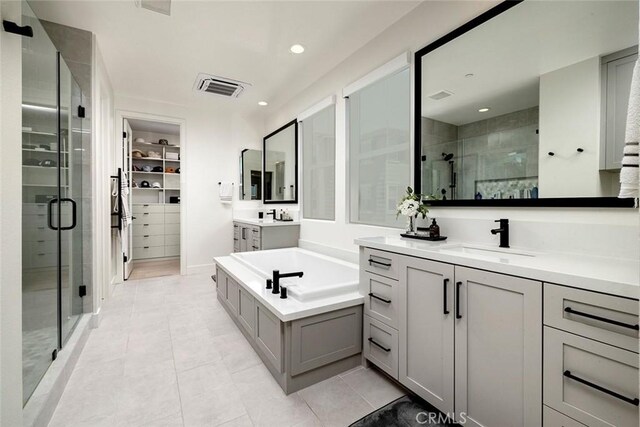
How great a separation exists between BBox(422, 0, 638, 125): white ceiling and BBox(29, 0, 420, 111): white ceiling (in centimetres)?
68

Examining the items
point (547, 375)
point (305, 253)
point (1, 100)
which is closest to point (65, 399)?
point (1, 100)

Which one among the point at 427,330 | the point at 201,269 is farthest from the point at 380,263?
the point at 201,269

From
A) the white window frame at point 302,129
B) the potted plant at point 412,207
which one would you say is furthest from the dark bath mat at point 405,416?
the white window frame at point 302,129

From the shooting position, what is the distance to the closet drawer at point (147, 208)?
552 centimetres

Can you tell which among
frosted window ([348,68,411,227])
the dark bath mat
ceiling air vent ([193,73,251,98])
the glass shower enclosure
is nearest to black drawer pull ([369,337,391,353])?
the dark bath mat

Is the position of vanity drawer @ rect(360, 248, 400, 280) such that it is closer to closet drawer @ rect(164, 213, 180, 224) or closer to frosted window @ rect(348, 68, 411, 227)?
frosted window @ rect(348, 68, 411, 227)

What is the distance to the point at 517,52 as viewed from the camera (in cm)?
167

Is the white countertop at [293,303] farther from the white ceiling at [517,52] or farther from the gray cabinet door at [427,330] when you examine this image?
the white ceiling at [517,52]

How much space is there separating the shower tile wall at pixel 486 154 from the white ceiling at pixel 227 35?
112 centimetres

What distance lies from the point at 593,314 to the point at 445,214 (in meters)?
1.15

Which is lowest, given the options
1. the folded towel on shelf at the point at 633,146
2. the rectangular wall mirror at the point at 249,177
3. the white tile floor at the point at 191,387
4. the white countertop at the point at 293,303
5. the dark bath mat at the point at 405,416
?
the white tile floor at the point at 191,387

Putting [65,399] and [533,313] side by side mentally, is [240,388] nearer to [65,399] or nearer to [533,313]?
[65,399]

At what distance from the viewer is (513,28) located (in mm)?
1681

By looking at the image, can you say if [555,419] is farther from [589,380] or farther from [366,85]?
[366,85]
